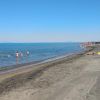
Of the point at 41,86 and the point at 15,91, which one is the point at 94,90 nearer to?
the point at 41,86

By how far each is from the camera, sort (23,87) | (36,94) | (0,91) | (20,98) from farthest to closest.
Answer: (23,87) < (0,91) < (36,94) < (20,98)

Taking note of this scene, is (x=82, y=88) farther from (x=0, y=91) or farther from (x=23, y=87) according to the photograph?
(x=0, y=91)

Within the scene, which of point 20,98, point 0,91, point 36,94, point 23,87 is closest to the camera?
point 20,98

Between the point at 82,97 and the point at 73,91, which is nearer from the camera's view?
the point at 82,97

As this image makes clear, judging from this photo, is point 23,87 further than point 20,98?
Yes

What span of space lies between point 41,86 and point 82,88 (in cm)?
280

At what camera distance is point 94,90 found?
15367 millimetres

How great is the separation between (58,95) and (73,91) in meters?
1.48

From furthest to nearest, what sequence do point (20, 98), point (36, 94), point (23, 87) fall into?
point (23, 87) → point (36, 94) → point (20, 98)

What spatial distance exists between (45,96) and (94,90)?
3.41m

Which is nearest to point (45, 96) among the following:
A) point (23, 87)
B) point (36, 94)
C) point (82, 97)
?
point (36, 94)

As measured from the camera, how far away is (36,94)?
1434 cm

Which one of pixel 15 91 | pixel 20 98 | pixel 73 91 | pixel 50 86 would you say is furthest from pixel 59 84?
pixel 20 98

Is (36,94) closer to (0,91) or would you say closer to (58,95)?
(58,95)
